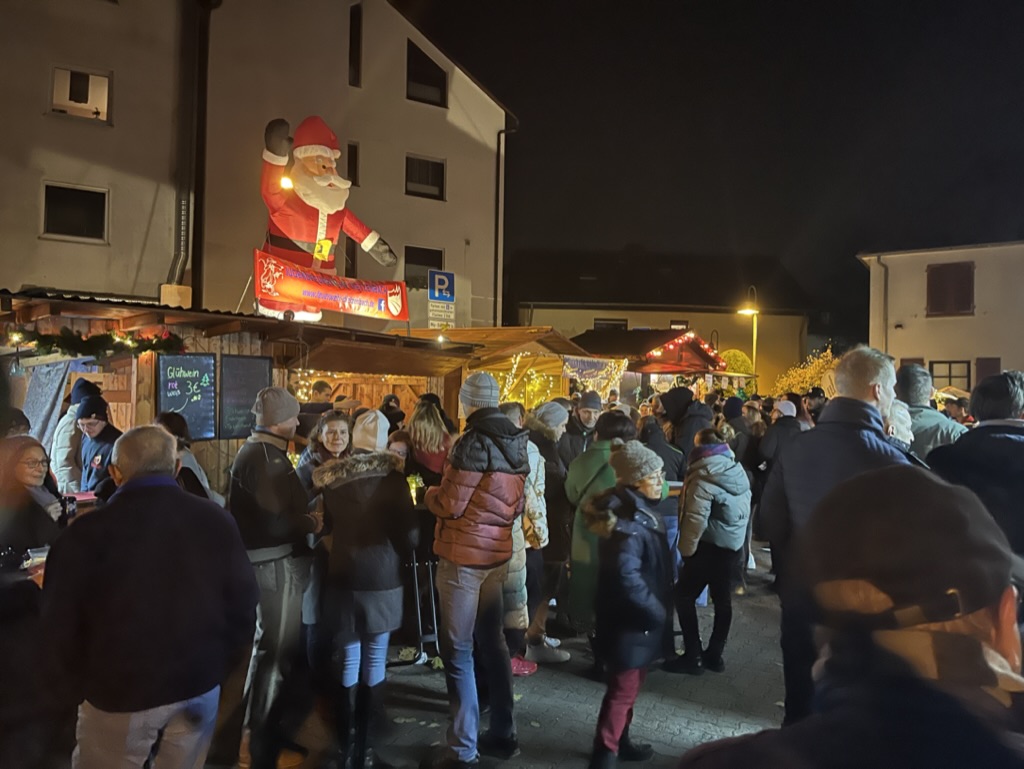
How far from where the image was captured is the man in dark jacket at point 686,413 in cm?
815

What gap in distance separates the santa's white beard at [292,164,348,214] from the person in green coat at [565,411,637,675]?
9.07 meters

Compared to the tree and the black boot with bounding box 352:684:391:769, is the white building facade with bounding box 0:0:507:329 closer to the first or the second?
the black boot with bounding box 352:684:391:769

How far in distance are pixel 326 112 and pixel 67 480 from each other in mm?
13977

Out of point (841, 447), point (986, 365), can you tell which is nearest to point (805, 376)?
point (986, 365)

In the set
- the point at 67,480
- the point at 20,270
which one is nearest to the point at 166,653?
the point at 67,480

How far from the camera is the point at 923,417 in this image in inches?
221

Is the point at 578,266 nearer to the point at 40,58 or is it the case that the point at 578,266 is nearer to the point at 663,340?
the point at 663,340

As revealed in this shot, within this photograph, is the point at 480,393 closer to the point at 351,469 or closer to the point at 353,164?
the point at 351,469

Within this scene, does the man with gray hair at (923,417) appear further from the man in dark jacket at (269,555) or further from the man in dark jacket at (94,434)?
the man in dark jacket at (94,434)

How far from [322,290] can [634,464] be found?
908 centimetres

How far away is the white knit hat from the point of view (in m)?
4.58

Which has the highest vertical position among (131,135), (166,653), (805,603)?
(131,135)

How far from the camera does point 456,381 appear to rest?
558 inches

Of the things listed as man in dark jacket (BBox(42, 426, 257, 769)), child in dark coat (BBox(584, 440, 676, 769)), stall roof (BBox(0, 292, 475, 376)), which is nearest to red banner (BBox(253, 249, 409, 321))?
stall roof (BBox(0, 292, 475, 376))
